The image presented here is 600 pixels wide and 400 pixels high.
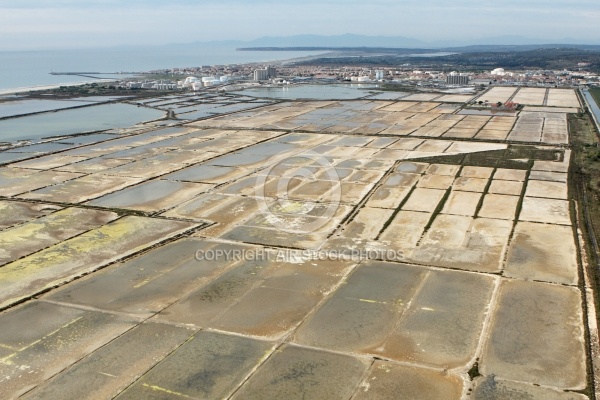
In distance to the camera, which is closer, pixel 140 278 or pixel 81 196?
pixel 140 278

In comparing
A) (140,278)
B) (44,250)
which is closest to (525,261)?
(140,278)

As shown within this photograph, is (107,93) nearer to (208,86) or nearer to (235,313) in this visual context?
(208,86)

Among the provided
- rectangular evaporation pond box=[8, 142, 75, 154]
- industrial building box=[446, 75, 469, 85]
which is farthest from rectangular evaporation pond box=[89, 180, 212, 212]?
industrial building box=[446, 75, 469, 85]

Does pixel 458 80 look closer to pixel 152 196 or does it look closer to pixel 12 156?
pixel 12 156

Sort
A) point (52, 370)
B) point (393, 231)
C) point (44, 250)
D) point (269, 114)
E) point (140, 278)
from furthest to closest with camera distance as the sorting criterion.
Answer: point (269, 114) → point (393, 231) → point (44, 250) → point (140, 278) → point (52, 370)

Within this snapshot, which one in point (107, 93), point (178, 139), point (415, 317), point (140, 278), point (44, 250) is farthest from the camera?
point (107, 93)
